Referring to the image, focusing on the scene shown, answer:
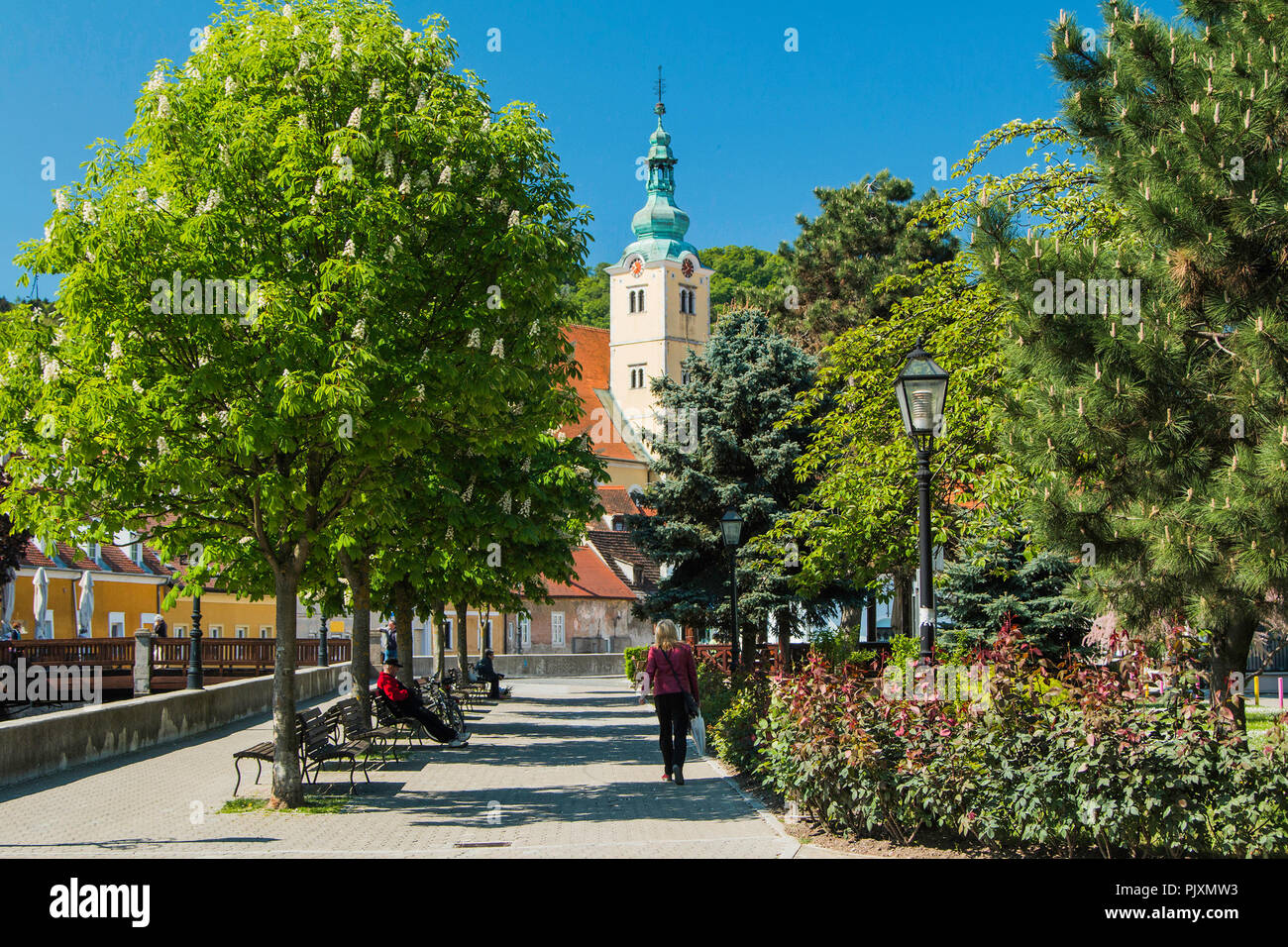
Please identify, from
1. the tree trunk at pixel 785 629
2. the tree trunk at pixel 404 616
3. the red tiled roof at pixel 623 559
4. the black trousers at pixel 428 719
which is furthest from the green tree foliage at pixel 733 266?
the black trousers at pixel 428 719

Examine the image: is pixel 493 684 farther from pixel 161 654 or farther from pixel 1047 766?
pixel 1047 766

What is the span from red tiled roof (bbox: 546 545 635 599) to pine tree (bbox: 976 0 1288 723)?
5261 cm

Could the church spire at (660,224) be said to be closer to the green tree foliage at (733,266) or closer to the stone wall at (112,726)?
the green tree foliage at (733,266)

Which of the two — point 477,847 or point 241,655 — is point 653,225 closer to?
point 241,655

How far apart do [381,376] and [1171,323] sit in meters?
7.21

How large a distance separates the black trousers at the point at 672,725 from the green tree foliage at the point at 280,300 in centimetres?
362

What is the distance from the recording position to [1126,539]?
11.3 metres

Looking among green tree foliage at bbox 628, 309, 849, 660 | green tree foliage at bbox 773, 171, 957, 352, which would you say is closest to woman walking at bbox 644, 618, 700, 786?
green tree foliage at bbox 628, 309, 849, 660

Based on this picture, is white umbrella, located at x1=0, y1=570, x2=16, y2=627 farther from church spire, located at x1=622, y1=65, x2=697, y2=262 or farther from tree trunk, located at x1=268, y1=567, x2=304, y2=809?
church spire, located at x1=622, y1=65, x2=697, y2=262

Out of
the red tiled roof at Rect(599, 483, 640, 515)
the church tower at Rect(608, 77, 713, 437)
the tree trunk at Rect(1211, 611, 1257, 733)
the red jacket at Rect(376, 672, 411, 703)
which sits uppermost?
the church tower at Rect(608, 77, 713, 437)

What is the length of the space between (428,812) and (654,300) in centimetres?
8466

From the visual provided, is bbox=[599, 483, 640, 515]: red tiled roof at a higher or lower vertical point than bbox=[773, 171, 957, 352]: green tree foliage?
lower

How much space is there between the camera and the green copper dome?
95812mm
